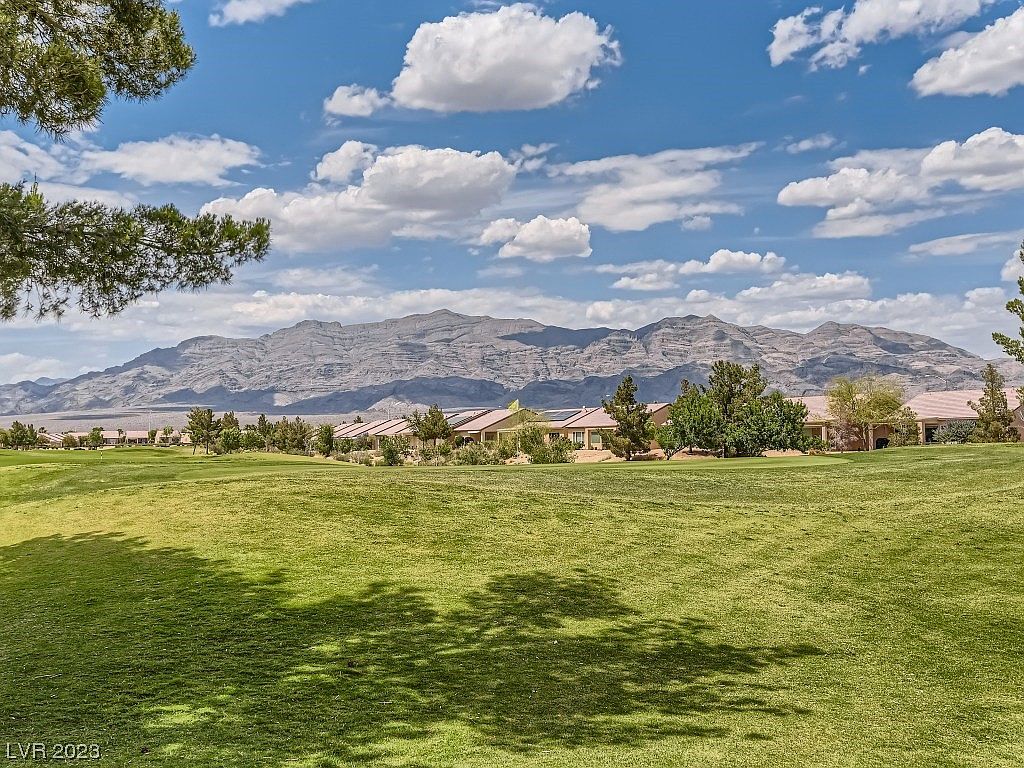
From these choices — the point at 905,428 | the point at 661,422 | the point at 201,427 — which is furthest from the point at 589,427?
the point at 201,427

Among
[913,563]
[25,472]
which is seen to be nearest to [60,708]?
[913,563]

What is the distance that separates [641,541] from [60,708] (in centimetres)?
894

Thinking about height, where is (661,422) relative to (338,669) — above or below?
above

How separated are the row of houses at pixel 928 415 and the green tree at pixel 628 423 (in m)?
19.0

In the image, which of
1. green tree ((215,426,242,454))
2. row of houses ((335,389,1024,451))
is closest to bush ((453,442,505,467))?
row of houses ((335,389,1024,451))

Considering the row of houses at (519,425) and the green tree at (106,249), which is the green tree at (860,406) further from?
the green tree at (106,249)

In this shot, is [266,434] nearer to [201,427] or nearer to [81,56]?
[201,427]

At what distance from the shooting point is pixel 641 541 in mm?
13195

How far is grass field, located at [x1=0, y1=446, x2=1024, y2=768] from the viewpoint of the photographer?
5.93m

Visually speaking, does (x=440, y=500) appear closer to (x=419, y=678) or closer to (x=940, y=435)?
(x=419, y=678)

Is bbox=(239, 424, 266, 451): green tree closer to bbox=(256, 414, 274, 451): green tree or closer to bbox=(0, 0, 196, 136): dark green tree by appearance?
bbox=(256, 414, 274, 451): green tree

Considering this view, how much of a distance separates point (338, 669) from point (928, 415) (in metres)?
77.2

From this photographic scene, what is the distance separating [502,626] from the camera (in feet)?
29.1

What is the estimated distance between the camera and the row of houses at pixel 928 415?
224ft
